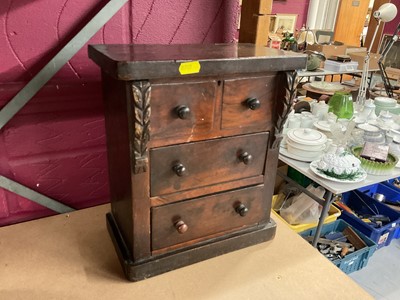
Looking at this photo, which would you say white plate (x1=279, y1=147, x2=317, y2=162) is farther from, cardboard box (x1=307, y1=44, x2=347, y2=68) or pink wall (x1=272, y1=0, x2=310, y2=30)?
pink wall (x1=272, y1=0, x2=310, y2=30)

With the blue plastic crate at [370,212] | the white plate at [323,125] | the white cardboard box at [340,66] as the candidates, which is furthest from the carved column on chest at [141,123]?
the white cardboard box at [340,66]

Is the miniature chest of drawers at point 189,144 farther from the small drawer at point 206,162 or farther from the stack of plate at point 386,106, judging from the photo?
the stack of plate at point 386,106

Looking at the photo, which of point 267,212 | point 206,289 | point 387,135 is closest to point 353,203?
point 387,135

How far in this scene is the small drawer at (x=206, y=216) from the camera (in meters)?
0.82

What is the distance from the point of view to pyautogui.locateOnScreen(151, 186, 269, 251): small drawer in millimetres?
818

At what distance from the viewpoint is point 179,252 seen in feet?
2.82

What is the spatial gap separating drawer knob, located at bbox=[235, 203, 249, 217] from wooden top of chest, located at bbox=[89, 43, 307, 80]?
0.36 m

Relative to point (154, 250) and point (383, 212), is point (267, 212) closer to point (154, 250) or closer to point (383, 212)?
point (154, 250)

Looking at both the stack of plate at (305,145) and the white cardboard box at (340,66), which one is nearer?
the stack of plate at (305,145)

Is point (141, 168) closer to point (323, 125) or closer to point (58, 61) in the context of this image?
point (58, 61)

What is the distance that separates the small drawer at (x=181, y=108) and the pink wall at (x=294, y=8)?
471cm

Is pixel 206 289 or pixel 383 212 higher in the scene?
pixel 206 289

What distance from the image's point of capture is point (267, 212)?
38.0 inches

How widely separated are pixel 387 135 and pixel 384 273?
28.0 inches
